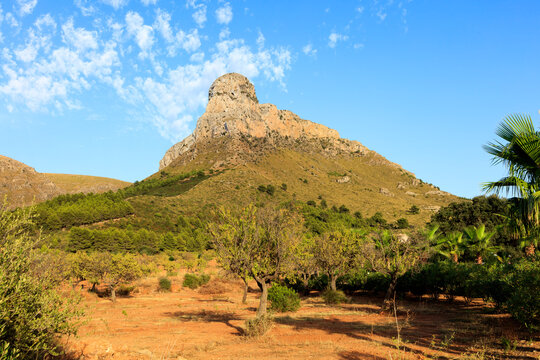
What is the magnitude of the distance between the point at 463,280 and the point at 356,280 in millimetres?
10189

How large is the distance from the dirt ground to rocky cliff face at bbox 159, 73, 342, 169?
110886mm

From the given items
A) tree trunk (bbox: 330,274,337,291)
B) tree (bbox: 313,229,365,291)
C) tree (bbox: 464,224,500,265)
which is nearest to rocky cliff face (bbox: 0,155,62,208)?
tree (bbox: 313,229,365,291)

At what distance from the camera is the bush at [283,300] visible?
22.0 metres

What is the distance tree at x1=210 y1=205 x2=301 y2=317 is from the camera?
15164mm

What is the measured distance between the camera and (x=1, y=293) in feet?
18.1

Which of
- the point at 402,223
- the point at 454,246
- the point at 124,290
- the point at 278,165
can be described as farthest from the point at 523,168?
the point at 278,165

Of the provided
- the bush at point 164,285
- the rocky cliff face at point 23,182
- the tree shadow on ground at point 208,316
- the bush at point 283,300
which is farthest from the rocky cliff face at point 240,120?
the bush at point 283,300

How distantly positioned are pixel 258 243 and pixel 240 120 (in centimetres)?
12485

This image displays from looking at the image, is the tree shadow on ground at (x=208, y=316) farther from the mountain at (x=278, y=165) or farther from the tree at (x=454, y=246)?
the mountain at (x=278, y=165)

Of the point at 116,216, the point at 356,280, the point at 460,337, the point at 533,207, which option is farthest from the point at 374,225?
the point at 533,207

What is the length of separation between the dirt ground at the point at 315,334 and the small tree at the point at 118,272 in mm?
4911

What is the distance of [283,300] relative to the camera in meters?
22.1

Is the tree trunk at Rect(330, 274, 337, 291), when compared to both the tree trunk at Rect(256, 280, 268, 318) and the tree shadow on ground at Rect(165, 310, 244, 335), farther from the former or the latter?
the tree trunk at Rect(256, 280, 268, 318)

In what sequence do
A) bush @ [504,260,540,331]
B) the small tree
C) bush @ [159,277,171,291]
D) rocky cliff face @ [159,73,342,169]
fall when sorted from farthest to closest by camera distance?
rocky cliff face @ [159,73,342,169] → bush @ [159,277,171,291] → the small tree → bush @ [504,260,540,331]
